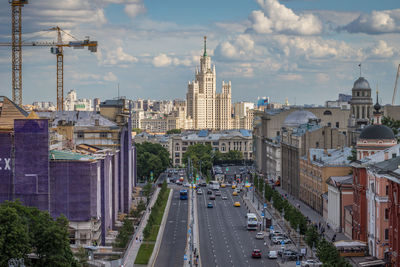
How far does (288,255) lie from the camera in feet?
289

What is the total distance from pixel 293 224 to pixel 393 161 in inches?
985

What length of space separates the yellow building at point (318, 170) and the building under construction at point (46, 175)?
4165cm

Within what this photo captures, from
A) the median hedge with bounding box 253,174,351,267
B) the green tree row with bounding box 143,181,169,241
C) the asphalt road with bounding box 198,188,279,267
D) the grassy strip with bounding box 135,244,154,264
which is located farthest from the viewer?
the green tree row with bounding box 143,181,169,241

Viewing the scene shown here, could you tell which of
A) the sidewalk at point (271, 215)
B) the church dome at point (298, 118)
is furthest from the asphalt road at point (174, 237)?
the church dome at point (298, 118)

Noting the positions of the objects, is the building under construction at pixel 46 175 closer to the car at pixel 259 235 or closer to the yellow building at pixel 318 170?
the car at pixel 259 235

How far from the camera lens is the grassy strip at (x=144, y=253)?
86.6 metres

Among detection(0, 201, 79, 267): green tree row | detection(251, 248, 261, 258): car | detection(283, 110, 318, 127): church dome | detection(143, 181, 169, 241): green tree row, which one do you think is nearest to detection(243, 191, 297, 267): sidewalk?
detection(251, 248, 261, 258): car

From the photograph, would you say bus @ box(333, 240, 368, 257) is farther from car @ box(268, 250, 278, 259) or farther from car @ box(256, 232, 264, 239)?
car @ box(256, 232, 264, 239)

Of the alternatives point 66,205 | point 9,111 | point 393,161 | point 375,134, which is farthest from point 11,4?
point 393,161

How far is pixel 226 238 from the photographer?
103m

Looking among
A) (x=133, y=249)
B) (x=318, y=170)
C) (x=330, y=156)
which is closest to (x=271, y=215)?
(x=318, y=170)

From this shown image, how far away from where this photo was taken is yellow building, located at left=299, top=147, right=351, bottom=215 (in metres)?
123

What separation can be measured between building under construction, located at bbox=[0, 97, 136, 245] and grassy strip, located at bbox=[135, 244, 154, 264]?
5285 millimetres

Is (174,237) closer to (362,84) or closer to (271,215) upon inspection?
(271,215)
